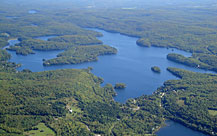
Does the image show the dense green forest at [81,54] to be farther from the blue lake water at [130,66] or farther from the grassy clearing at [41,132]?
the grassy clearing at [41,132]

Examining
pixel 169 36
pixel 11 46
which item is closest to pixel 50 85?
pixel 11 46

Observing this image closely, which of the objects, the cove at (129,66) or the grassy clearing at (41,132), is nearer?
the grassy clearing at (41,132)

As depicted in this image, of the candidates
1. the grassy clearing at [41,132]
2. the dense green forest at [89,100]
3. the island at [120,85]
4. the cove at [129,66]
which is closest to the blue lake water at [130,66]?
the cove at [129,66]

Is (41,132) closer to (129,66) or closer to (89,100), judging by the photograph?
(89,100)

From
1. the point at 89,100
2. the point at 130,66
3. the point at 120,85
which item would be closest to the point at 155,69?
the point at 130,66

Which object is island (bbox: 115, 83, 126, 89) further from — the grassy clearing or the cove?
the grassy clearing

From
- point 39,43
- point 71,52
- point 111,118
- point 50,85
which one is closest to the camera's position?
point 111,118

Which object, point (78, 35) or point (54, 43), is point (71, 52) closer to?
point (54, 43)

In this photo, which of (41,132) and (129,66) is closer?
(41,132)

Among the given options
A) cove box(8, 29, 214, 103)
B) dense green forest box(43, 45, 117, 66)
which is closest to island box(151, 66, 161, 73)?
cove box(8, 29, 214, 103)
